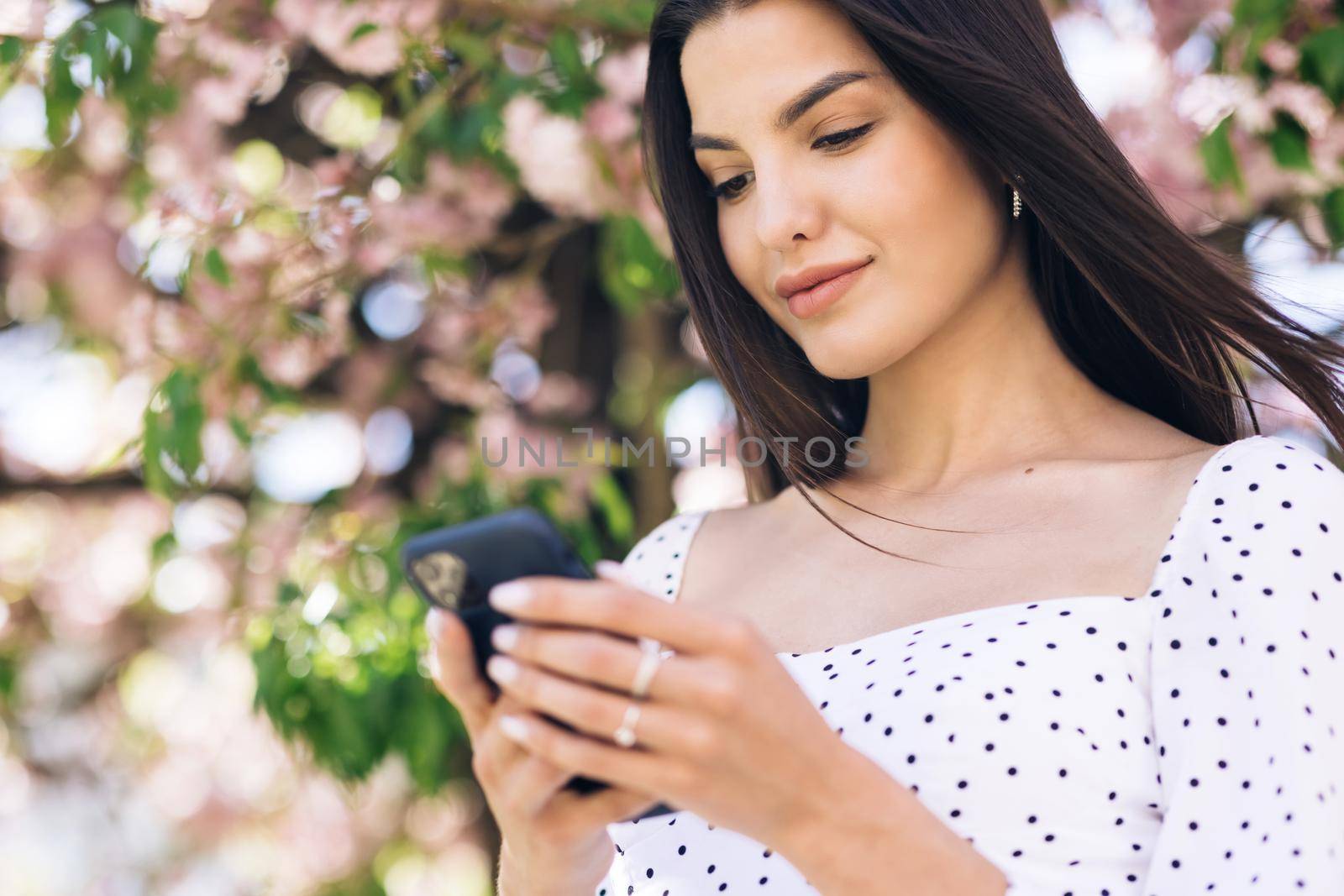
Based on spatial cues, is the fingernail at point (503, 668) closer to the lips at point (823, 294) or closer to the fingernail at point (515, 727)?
the fingernail at point (515, 727)

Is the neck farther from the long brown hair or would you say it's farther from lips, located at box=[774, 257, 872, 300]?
lips, located at box=[774, 257, 872, 300]

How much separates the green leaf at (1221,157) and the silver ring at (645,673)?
158 centimetres

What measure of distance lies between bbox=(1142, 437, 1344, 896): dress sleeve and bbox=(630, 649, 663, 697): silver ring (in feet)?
1.98

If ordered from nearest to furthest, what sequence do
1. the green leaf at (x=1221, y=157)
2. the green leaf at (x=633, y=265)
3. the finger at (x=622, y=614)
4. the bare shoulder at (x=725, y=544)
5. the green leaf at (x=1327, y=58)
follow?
the finger at (x=622, y=614), the bare shoulder at (x=725, y=544), the green leaf at (x=1327, y=58), the green leaf at (x=1221, y=157), the green leaf at (x=633, y=265)

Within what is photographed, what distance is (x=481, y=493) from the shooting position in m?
2.36

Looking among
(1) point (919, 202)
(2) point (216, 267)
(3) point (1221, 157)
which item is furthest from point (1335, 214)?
(2) point (216, 267)

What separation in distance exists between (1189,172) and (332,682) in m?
1.99

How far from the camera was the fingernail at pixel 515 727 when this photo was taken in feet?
2.78

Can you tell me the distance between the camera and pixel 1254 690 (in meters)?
1.16

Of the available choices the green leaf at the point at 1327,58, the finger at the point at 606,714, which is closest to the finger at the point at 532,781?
the finger at the point at 606,714

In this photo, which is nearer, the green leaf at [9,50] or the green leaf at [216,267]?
the green leaf at [9,50]

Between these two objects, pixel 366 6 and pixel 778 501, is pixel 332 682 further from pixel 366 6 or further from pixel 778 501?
pixel 366 6

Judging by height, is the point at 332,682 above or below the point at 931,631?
below

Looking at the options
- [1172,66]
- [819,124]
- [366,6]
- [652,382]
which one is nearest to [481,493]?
[652,382]
